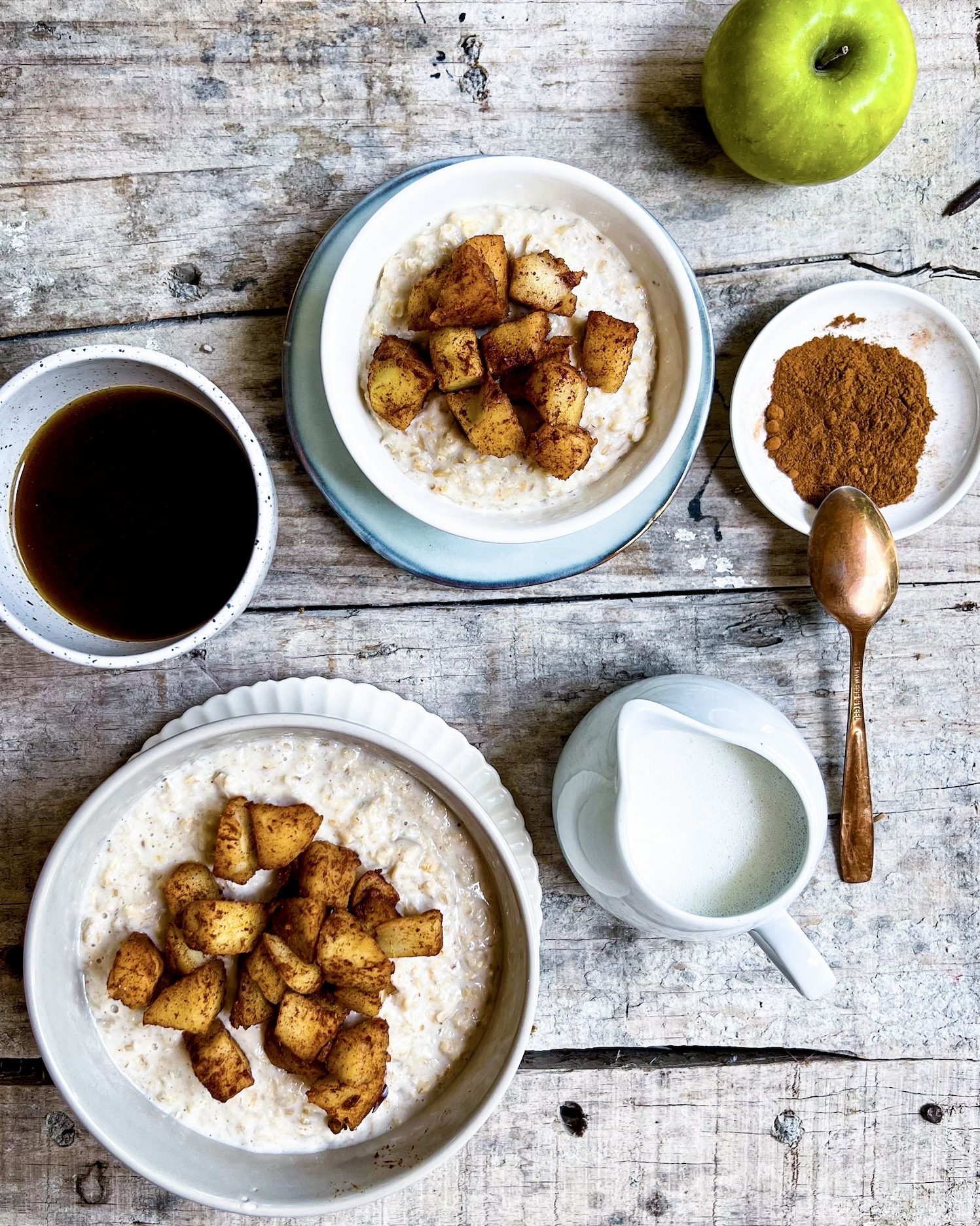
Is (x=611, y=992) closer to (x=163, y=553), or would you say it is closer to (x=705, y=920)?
(x=705, y=920)

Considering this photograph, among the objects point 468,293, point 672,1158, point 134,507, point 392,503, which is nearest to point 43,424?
point 134,507

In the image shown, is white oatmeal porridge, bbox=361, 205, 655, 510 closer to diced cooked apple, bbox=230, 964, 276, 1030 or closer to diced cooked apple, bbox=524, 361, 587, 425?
diced cooked apple, bbox=524, 361, 587, 425

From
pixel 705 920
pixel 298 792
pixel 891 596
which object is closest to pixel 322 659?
pixel 298 792

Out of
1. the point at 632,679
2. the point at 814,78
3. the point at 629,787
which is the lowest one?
the point at 629,787

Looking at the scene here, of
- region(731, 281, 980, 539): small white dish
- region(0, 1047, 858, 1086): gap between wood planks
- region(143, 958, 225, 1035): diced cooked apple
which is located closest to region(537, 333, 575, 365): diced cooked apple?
region(731, 281, 980, 539): small white dish

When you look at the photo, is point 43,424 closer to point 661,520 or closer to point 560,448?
point 560,448

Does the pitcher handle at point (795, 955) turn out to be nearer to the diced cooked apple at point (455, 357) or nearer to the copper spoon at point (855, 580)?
the copper spoon at point (855, 580)

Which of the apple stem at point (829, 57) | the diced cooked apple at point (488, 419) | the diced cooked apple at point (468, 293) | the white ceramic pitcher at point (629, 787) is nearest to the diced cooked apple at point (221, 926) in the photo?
the white ceramic pitcher at point (629, 787)
